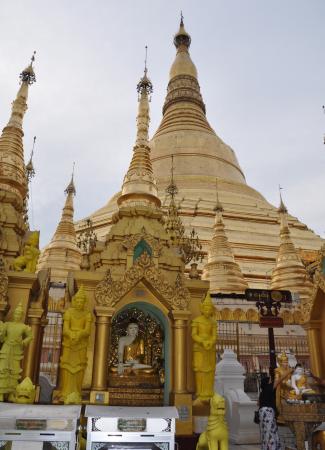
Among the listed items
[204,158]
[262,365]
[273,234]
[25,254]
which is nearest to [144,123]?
[25,254]

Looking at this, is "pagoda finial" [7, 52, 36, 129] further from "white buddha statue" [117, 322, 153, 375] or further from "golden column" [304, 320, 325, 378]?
"golden column" [304, 320, 325, 378]

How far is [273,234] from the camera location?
69.4 feet

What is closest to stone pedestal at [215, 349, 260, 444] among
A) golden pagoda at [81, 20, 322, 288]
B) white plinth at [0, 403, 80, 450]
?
white plinth at [0, 403, 80, 450]

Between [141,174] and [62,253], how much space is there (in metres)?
9.15

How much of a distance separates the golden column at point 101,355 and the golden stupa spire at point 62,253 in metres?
9.78

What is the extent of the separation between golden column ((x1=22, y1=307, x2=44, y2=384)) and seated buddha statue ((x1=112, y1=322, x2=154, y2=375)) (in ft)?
4.62

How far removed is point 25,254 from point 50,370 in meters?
3.79

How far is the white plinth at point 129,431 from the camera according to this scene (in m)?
3.67

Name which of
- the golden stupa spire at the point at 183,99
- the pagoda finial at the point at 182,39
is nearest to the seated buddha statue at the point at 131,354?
the golden stupa spire at the point at 183,99

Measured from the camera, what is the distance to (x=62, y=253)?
55.8 feet

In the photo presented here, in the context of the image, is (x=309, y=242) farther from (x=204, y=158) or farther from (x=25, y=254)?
(x=25, y=254)

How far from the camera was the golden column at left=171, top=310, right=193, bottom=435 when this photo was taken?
226 inches

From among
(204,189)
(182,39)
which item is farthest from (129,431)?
(182,39)

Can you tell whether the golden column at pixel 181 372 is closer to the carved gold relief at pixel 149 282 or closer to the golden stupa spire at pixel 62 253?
the carved gold relief at pixel 149 282
